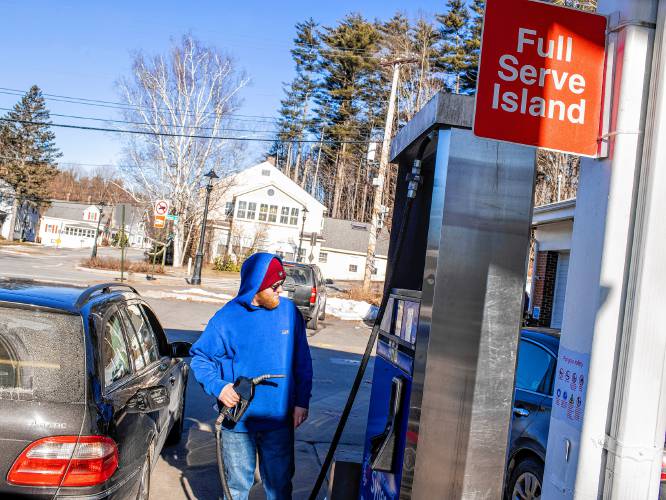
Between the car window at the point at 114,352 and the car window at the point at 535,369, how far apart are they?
8.98 feet

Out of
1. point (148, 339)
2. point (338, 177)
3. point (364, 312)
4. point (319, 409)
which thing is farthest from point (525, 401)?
point (338, 177)

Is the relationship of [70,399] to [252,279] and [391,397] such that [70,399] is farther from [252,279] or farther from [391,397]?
[391,397]

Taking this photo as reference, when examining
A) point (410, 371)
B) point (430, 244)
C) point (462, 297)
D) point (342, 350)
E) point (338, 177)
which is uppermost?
point (338, 177)

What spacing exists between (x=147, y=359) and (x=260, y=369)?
54.0 inches

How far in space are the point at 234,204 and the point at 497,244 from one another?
4965cm

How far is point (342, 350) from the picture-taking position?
46.1ft

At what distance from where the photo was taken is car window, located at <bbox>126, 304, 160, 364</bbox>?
443 cm

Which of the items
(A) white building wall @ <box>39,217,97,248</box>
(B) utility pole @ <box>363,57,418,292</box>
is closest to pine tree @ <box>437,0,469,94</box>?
(B) utility pole @ <box>363,57,418,292</box>

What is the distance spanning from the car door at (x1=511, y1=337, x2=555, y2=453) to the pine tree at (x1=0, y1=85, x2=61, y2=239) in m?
66.8

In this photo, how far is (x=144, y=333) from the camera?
15.4 ft

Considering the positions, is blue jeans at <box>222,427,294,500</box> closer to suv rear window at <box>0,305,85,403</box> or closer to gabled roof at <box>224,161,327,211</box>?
suv rear window at <box>0,305,85,403</box>

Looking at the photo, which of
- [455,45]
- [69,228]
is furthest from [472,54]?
[69,228]

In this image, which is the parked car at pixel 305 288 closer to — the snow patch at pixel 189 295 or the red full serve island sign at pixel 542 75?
the snow patch at pixel 189 295

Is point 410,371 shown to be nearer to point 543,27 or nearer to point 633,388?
A: point 633,388
